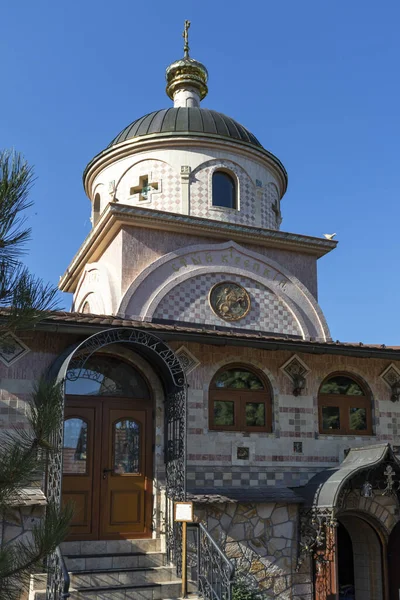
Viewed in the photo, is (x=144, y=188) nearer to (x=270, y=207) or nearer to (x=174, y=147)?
(x=174, y=147)

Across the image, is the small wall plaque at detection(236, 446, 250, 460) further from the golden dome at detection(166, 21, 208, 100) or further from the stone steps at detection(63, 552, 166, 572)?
the golden dome at detection(166, 21, 208, 100)

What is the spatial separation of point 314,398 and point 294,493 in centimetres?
181

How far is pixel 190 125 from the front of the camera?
17203mm

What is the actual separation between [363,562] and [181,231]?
24.2 feet

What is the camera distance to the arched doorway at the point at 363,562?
13.3 meters

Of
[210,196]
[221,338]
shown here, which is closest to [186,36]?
[210,196]

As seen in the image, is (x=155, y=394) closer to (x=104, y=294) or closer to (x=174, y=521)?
(x=174, y=521)

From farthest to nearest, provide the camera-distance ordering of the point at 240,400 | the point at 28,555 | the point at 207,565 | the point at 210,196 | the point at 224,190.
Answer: the point at 224,190 → the point at 210,196 → the point at 240,400 → the point at 207,565 → the point at 28,555

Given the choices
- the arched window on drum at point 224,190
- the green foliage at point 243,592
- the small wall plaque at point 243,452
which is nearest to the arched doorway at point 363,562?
the small wall plaque at point 243,452

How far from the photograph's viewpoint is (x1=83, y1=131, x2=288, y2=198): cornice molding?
16.9 meters

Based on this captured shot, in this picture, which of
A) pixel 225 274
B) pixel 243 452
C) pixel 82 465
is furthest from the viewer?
pixel 225 274

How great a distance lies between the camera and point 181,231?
1532 cm

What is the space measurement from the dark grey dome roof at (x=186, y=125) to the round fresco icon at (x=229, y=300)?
4.13 metres

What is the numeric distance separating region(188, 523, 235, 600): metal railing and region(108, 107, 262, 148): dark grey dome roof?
9.47m
